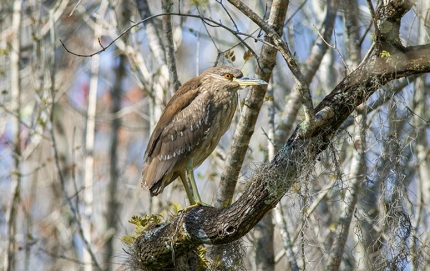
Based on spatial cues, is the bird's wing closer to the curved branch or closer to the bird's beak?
the bird's beak

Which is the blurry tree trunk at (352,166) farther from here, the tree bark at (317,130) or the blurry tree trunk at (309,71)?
the tree bark at (317,130)

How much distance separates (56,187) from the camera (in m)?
11.1

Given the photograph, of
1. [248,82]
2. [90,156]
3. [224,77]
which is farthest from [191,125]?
[90,156]

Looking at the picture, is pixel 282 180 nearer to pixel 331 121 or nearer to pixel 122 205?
pixel 331 121

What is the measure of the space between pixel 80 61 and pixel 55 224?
2.48 meters

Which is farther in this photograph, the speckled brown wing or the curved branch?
the speckled brown wing

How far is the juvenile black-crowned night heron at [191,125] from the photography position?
6.20 meters

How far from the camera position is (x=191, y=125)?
6.27 meters

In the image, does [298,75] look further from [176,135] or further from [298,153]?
[176,135]

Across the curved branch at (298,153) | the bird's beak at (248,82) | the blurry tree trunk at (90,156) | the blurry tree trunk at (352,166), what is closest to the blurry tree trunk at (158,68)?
the blurry tree trunk at (90,156)

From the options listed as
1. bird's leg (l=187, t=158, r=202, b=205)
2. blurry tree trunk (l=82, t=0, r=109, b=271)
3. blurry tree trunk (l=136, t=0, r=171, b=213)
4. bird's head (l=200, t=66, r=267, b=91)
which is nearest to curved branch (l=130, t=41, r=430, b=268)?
bird's leg (l=187, t=158, r=202, b=205)

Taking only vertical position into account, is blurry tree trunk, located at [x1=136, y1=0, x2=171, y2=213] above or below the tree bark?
above

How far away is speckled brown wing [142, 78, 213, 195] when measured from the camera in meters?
6.16

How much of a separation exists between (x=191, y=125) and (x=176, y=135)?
155 mm
